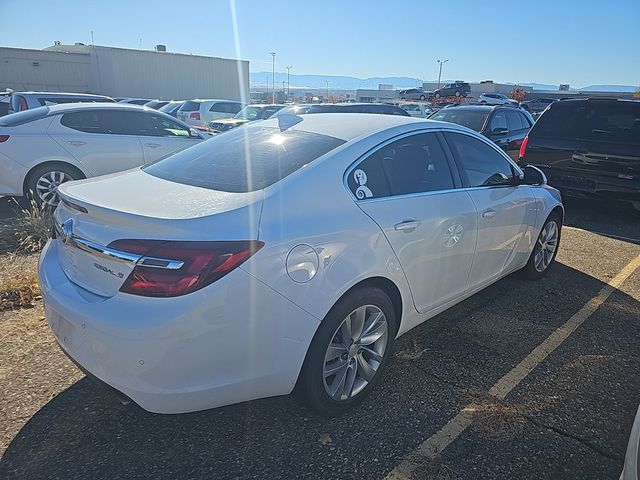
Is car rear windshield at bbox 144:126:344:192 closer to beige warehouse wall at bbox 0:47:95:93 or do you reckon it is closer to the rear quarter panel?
the rear quarter panel

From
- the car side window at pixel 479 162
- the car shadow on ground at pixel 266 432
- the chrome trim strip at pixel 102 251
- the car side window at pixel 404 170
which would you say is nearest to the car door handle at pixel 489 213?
the car side window at pixel 479 162

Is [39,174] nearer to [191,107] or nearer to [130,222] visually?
[130,222]

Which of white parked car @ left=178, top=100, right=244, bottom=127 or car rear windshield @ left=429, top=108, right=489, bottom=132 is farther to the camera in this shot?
white parked car @ left=178, top=100, right=244, bottom=127

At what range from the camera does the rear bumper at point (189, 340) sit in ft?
6.30

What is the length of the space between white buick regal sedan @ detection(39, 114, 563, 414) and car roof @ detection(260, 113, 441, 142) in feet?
0.06

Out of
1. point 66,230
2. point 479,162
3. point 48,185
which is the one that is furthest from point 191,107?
point 66,230

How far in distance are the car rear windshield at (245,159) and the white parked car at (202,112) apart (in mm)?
13790

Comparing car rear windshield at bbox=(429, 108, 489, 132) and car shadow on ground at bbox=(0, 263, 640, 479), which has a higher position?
car rear windshield at bbox=(429, 108, 489, 132)

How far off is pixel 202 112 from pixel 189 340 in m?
16.0

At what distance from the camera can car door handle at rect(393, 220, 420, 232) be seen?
266 cm

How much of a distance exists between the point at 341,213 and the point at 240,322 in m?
0.78

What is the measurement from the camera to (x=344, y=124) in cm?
303

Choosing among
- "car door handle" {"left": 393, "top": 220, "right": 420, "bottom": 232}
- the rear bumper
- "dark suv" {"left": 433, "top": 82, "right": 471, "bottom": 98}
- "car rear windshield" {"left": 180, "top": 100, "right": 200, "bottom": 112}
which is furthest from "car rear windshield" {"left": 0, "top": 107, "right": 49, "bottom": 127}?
"dark suv" {"left": 433, "top": 82, "right": 471, "bottom": 98}

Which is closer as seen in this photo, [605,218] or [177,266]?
[177,266]
